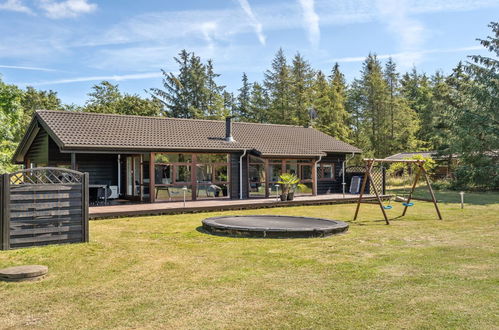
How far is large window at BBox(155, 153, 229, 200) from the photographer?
1588 centimetres

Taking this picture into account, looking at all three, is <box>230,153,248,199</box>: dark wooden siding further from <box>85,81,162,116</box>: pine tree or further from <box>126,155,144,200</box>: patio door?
<box>85,81,162,116</box>: pine tree

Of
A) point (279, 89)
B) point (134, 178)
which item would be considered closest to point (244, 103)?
point (279, 89)

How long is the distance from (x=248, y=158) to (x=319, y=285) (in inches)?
511

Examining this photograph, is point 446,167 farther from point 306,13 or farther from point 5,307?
point 5,307

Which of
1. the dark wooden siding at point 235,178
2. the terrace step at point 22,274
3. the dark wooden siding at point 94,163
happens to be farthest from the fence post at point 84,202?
the dark wooden siding at point 235,178

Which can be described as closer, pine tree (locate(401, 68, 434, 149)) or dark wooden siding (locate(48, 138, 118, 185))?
dark wooden siding (locate(48, 138, 118, 185))

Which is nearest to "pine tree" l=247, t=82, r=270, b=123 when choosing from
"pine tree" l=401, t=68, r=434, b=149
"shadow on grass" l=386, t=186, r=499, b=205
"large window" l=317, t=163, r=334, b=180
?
"pine tree" l=401, t=68, r=434, b=149

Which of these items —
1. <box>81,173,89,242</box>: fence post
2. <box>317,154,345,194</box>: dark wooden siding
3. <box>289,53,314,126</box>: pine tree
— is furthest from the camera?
<box>289,53,314,126</box>: pine tree

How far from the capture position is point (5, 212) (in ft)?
22.6

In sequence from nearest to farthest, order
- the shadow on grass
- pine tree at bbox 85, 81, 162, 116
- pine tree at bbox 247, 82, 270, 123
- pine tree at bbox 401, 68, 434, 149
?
the shadow on grass, pine tree at bbox 85, 81, 162, 116, pine tree at bbox 401, 68, 434, 149, pine tree at bbox 247, 82, 270, 123

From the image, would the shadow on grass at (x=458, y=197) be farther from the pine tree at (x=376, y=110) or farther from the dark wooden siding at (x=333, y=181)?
the pine tree at (x=376, y=110)

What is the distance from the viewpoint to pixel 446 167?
33250mm

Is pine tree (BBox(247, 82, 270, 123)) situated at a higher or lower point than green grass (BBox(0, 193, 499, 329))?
higher

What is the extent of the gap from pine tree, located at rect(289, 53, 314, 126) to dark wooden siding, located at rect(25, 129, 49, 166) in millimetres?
21488
